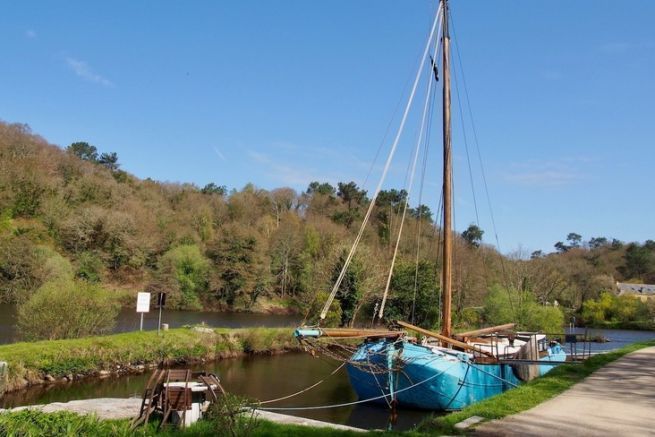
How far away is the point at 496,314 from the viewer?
42438 millimetres

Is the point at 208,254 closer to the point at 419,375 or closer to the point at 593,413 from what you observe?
the point at 419,375

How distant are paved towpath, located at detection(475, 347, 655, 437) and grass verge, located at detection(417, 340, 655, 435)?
9.4 inches

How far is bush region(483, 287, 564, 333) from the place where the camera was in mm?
40531

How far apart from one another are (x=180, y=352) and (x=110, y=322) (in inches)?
140

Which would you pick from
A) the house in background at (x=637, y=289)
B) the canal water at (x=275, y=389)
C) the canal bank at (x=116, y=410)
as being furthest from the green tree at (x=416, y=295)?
the house in background at (x=637, y=289)

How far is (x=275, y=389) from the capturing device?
19734 mm

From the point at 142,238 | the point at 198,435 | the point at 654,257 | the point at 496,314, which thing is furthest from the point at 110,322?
the point at 654,257

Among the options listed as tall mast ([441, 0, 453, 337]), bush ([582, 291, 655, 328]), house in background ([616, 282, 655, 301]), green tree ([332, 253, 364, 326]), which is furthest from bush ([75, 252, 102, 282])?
house in background ([616, 282, 655, 301])

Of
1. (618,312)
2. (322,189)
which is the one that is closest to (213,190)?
(322,189)

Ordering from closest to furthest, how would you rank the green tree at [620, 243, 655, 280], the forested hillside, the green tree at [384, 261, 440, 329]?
the green tree at [384, 261, 440, 329] < the forested hillside < the green tree at [620, 243, 655, 280]

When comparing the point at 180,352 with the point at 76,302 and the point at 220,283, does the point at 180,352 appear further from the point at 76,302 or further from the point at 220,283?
the point at 220,283

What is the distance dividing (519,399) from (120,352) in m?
16.0

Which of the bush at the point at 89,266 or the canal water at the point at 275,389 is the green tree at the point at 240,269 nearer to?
the bush at the point at 89,266

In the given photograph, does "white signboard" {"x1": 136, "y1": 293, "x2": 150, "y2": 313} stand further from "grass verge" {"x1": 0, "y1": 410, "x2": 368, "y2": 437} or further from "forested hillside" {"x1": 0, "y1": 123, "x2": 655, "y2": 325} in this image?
"forested hillside" {"x1": 0, "y1": 123, "x2": 655, "y2": 325}
